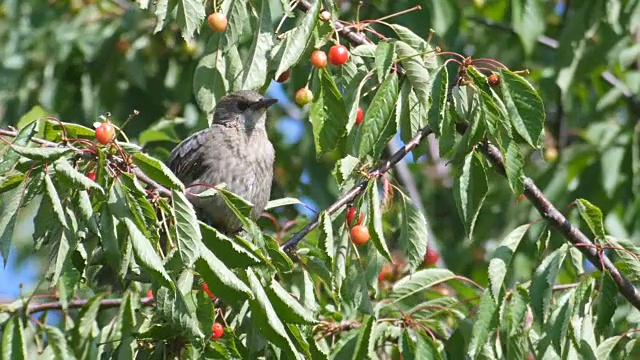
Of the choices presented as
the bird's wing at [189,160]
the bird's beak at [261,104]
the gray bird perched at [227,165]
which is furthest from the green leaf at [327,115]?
the bird's beak at [261,104]

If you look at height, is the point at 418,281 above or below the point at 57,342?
above

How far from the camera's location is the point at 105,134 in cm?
350

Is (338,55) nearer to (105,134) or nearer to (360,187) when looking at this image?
(360,187)

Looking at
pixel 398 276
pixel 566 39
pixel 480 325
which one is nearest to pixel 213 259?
pixel 480 325

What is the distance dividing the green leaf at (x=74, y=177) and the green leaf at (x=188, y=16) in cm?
82

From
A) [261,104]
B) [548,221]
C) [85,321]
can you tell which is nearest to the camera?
[548,221]

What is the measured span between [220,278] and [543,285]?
1.30 metres

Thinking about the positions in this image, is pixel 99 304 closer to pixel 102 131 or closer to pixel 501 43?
pixel 102 131

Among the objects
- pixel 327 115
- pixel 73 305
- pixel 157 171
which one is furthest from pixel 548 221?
pixel 73 305

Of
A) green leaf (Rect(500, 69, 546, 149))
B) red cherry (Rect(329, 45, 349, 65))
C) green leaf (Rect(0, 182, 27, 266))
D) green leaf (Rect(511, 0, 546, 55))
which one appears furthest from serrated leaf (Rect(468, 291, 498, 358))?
green leaf (Rect(511, 0, 546, 55))

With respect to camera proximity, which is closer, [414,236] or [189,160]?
[414,236]

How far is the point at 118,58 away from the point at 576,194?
3.13 meters

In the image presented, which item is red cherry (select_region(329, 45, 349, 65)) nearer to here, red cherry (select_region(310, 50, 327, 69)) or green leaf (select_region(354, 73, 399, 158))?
red cherry (select_region(310, 50, 327, 69))

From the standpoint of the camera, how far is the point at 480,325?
400cm
